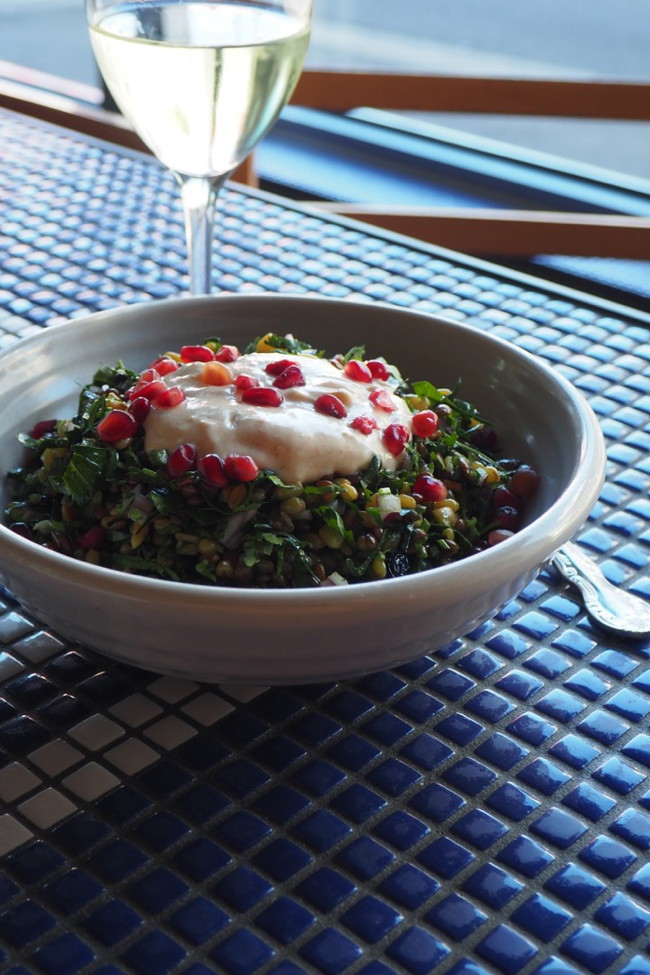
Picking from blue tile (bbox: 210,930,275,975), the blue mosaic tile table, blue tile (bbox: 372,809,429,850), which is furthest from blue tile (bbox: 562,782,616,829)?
blue tile (bbox: 210,930,275,975)

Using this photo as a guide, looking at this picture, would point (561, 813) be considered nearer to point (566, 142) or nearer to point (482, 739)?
point (482, 739)

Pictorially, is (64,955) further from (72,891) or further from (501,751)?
(501,751)

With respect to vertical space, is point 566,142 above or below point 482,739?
below

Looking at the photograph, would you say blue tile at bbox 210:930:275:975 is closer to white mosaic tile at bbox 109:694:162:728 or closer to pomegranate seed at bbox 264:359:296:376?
white mosaic tile at bbox 109:694:162:728

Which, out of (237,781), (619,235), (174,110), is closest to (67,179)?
(174,110)

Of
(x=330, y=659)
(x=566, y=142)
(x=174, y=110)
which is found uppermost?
(x=174, y=110)

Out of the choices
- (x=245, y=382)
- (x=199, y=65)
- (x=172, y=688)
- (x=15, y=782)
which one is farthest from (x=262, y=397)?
(x=199, y=65)

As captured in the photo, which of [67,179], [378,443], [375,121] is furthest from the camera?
[375,121]

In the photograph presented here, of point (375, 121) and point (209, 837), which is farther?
point (375, 121)
